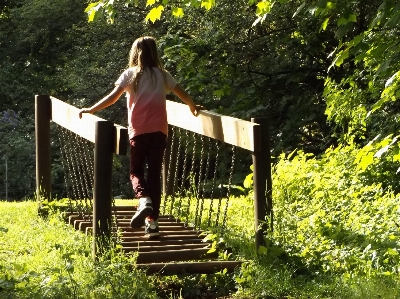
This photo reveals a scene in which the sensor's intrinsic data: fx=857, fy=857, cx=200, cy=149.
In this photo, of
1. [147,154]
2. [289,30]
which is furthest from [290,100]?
[147,154]

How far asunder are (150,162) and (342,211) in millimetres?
2065

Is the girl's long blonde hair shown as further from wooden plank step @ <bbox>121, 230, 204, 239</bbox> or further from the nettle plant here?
the nettle plant

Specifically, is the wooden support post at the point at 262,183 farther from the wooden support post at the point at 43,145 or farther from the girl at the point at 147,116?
the wooden support post at the point at 43,145


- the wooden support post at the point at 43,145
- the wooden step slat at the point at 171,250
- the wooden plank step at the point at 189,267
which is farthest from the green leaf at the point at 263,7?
the wooden support post at the point at 43,145

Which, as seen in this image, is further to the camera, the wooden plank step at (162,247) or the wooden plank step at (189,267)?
the wooden plank step at (162,247)

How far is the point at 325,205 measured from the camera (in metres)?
8.34

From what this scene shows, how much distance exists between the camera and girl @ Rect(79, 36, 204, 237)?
690cm

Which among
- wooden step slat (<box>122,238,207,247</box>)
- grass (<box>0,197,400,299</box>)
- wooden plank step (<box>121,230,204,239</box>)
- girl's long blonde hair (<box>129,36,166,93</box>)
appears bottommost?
grass (<box>0,197,400,299</box>)

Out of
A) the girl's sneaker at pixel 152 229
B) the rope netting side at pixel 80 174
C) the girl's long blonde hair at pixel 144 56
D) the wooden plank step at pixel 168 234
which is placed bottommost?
the wooden plank step at pixel 168 234

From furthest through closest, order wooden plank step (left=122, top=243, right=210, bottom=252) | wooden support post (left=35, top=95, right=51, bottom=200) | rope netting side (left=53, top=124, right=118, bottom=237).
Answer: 1. wooden support post (left=35, top=95, right=51, bottom=200)
2. rope netting side (left=53, top=124, right=118, bottom=237)
3. wooden plank step (left=122, top=243, right=210, bottom=252)

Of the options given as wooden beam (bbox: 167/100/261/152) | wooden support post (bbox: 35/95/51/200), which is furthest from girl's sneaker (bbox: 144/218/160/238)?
wooden support post (bbox: 35/95/51/200)

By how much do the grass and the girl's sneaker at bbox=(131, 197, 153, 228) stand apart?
0.42m

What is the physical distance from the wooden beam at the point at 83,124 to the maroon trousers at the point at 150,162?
0.42 meters

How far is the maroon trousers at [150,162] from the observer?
6.91 metres
